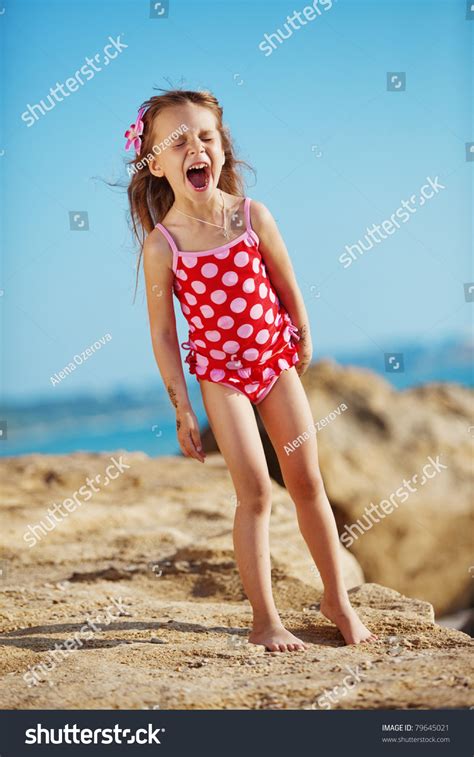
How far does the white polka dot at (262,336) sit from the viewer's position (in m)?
2.87

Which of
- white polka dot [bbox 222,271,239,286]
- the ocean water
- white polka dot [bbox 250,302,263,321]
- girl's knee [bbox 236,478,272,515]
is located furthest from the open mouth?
the ocean water

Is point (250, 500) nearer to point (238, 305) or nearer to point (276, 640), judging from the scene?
point (276, 640)

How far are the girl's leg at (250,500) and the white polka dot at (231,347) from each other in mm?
120

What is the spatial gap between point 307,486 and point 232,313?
0.59 metres

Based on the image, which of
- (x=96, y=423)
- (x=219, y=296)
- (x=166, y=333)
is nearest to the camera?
(x=219, y=296)

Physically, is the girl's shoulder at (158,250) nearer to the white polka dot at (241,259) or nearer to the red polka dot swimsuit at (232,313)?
the red polka dot swimsuit at (232,313)

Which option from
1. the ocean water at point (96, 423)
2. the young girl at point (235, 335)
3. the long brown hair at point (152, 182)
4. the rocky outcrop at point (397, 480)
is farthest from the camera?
the ocean water at point (96, 423)

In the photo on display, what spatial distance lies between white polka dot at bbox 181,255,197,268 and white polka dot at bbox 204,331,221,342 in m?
0.21

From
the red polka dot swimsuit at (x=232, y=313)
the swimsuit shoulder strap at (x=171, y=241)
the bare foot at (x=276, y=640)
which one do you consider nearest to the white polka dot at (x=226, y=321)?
the red polka dot swimsuit at (x=232, y=313)

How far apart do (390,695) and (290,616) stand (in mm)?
1193

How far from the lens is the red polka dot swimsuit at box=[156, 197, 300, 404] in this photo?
9.26 feet

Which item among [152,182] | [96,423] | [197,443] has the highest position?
[96,423]

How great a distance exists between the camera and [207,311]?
285 cm

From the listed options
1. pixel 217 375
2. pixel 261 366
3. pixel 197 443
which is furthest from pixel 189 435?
pixel 261 366
